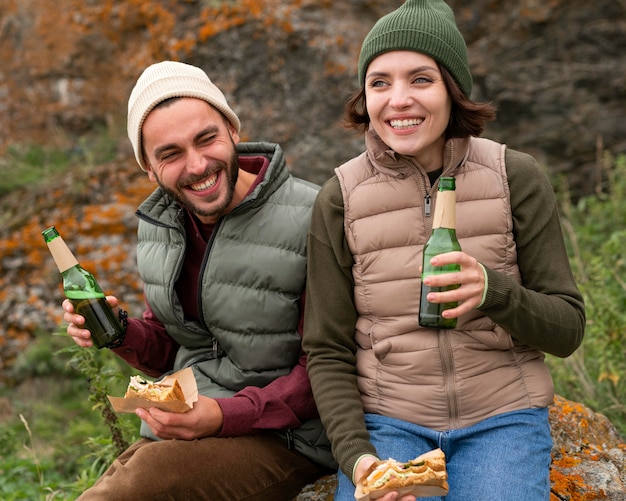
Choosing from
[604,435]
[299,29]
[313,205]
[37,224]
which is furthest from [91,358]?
[299,29]

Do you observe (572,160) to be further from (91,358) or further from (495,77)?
(91,358)

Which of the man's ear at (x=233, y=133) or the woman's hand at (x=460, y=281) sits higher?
the man's ear at (x=233, y=133)

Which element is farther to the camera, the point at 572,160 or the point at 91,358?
the point at 572,160

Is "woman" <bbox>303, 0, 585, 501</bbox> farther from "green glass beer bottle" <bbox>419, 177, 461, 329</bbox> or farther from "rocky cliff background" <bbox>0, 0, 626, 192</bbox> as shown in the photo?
"rocky cliff background" <bbox>0, 0, 626, 192</bbox>

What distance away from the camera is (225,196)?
2.85m

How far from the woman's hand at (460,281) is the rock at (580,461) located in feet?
3.22

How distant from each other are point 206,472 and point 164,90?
4.74ft

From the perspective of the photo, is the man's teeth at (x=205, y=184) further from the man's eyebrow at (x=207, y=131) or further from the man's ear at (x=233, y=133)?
the man's ear at (x=233, y=133)

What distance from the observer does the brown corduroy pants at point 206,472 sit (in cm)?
244

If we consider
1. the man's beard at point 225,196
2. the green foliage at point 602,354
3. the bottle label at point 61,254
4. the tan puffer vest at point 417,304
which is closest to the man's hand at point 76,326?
the bottle label at point 61,254

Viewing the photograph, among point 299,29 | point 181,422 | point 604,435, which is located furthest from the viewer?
point 299,29

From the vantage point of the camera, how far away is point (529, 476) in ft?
7.85

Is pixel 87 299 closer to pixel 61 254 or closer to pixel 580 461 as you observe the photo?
pixel 61 254

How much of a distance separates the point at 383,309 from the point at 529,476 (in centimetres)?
74
